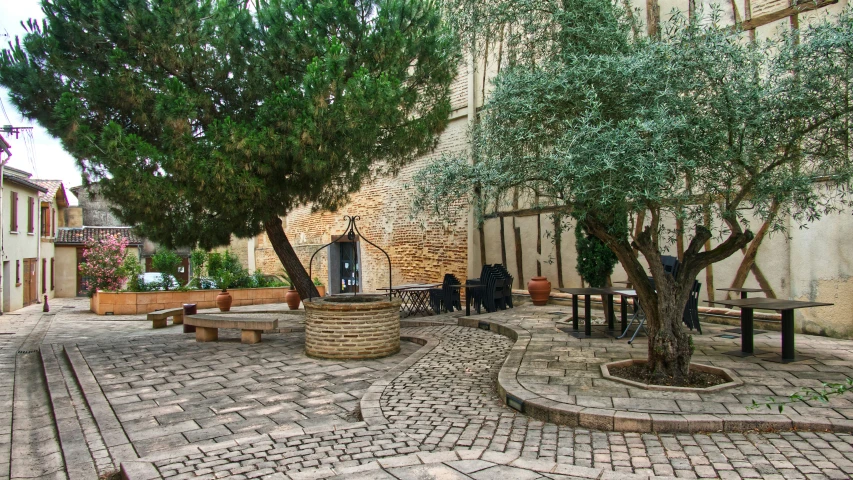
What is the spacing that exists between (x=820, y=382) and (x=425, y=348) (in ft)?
13.0

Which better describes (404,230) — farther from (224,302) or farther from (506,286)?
(224,302)

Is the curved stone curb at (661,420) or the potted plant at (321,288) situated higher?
the potted plant at (321,288)

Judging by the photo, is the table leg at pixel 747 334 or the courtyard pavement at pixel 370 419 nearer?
the courtyard pavement at pixel 370 419

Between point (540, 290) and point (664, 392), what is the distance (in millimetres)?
5943

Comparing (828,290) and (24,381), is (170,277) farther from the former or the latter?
(828,290)

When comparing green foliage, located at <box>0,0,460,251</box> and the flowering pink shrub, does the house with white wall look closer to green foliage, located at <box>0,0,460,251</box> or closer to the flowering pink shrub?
the flowering pink shrub

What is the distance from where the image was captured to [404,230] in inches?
542

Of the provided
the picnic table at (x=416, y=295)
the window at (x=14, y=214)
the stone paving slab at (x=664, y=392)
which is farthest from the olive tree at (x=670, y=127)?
the window at (x=14, y=214)

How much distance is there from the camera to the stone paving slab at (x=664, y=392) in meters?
3.77

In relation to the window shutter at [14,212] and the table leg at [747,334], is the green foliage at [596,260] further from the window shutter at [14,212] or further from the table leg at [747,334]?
the window shutter at [14,212]

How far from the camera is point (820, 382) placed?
15.6 ft

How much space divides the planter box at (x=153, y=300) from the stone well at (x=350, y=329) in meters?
9.14

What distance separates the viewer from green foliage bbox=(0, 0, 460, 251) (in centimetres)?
732

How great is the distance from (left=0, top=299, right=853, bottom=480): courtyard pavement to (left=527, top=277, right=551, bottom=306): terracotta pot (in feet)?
9.70
